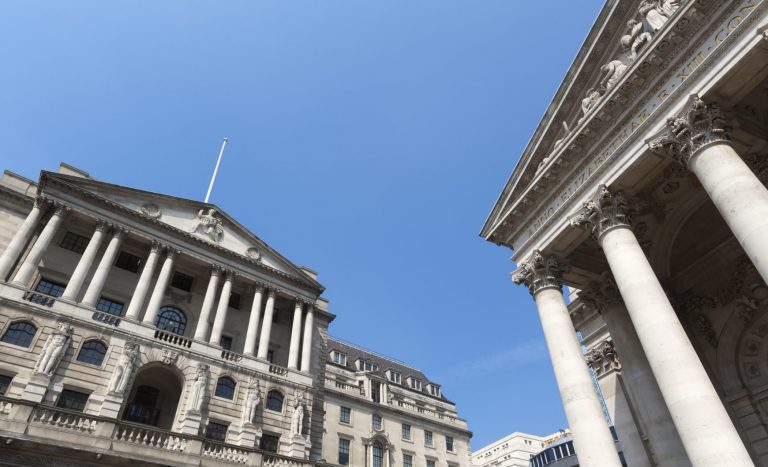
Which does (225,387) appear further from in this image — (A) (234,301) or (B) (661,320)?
(B) (661,320)

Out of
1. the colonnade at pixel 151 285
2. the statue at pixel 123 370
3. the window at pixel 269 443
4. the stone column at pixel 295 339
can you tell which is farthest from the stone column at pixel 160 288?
the window at pixel 269 443

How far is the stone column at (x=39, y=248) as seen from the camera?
24.7 metres

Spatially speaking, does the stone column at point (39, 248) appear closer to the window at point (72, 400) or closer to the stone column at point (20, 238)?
the stone column at point (20, 238)

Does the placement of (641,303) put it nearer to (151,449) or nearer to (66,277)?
(151,449)

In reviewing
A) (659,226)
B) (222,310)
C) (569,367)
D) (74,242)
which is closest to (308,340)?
(222,310)

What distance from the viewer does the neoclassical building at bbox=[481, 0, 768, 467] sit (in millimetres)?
10781

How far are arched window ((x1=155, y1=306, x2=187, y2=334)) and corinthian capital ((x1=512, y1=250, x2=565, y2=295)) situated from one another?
23918 millimetres

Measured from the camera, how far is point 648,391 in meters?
15.1

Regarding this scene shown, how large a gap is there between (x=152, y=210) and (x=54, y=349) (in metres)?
12.0

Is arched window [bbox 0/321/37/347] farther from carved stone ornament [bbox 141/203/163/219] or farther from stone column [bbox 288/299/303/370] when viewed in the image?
stone column [bbox 288/299/303/370]

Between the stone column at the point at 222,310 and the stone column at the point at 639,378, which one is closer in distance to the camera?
the stone column at the point at 639,378

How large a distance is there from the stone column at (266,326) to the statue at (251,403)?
2.59 m

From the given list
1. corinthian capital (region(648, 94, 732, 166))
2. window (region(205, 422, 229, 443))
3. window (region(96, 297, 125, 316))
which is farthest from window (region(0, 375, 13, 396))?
corinthian capital (region(648, 94, 732, 166))

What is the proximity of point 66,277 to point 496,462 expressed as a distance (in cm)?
12662
